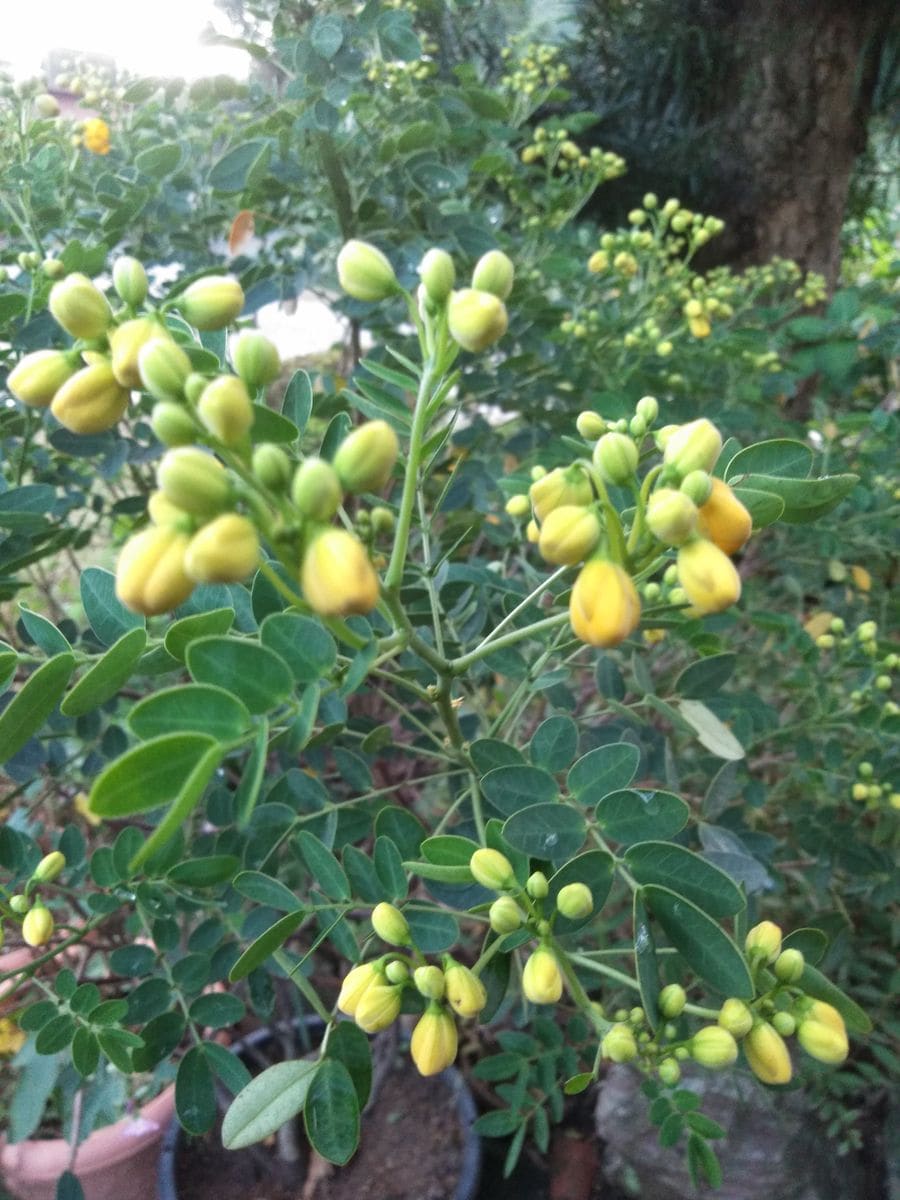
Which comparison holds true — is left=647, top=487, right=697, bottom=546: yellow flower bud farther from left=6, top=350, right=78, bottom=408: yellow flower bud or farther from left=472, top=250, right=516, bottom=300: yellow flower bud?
left=6, top=350, right=78, bottom=408: yellow flower bud

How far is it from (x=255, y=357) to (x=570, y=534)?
195 millimetres

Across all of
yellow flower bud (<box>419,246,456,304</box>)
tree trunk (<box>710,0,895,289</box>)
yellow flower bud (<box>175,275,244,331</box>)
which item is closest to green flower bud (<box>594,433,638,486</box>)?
yellow flower bud (<box>419,246,456,304</box>)

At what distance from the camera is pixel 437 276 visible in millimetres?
457

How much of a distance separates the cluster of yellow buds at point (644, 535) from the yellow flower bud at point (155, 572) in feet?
0.55

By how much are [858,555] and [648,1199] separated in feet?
3.49

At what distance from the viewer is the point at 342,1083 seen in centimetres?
55

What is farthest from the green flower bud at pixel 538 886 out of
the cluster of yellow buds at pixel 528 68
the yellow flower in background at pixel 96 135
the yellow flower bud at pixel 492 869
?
the cluster of yellow buds at pixel 528 68

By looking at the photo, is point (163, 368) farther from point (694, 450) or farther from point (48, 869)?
point (48, 869)

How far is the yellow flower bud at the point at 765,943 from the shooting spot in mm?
530

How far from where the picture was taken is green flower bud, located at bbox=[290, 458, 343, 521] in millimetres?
351

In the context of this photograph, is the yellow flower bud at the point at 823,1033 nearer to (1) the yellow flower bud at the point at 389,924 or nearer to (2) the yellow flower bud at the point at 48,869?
(1) the yellow flower bud at the point at 389,924

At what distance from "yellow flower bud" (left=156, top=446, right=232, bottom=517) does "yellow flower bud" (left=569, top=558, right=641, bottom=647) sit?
17 centimetres

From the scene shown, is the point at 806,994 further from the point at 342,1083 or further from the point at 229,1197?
the point at 229,1197

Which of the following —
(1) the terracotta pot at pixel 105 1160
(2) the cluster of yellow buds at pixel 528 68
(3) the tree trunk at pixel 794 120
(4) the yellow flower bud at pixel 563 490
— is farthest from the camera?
(3) the tree trunk at pixel 794 120
